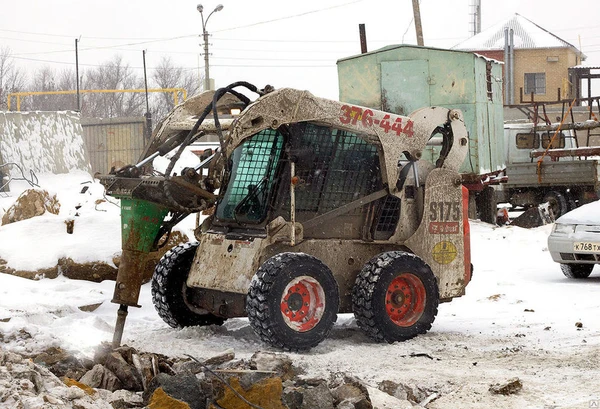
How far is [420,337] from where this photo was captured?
9.20m

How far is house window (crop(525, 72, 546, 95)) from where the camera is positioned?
57062mm

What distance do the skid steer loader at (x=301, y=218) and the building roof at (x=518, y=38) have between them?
158 feet

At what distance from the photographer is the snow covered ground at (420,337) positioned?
730 centimetres

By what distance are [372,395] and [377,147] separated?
127 inches

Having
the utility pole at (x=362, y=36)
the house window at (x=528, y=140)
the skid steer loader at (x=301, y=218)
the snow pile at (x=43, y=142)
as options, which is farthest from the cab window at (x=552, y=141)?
the skid steer loader at (x=301, y=218)

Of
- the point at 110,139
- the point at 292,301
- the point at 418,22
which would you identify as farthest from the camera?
the point at 110,139

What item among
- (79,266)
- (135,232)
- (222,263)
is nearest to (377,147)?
(222,263)

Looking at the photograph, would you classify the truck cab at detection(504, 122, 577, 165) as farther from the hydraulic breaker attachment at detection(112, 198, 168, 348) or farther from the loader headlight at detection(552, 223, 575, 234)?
the hydraulic breaker attachment at detection(112, 198, 168, 348)

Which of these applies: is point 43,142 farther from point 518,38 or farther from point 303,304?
point 518,38

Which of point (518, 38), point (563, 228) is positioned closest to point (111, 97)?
point (518, 38)

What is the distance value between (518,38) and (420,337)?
169ft

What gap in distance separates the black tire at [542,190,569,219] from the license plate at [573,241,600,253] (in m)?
9.67

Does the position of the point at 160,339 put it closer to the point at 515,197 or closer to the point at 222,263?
the point at 222,263

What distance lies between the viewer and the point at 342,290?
9117 mm
